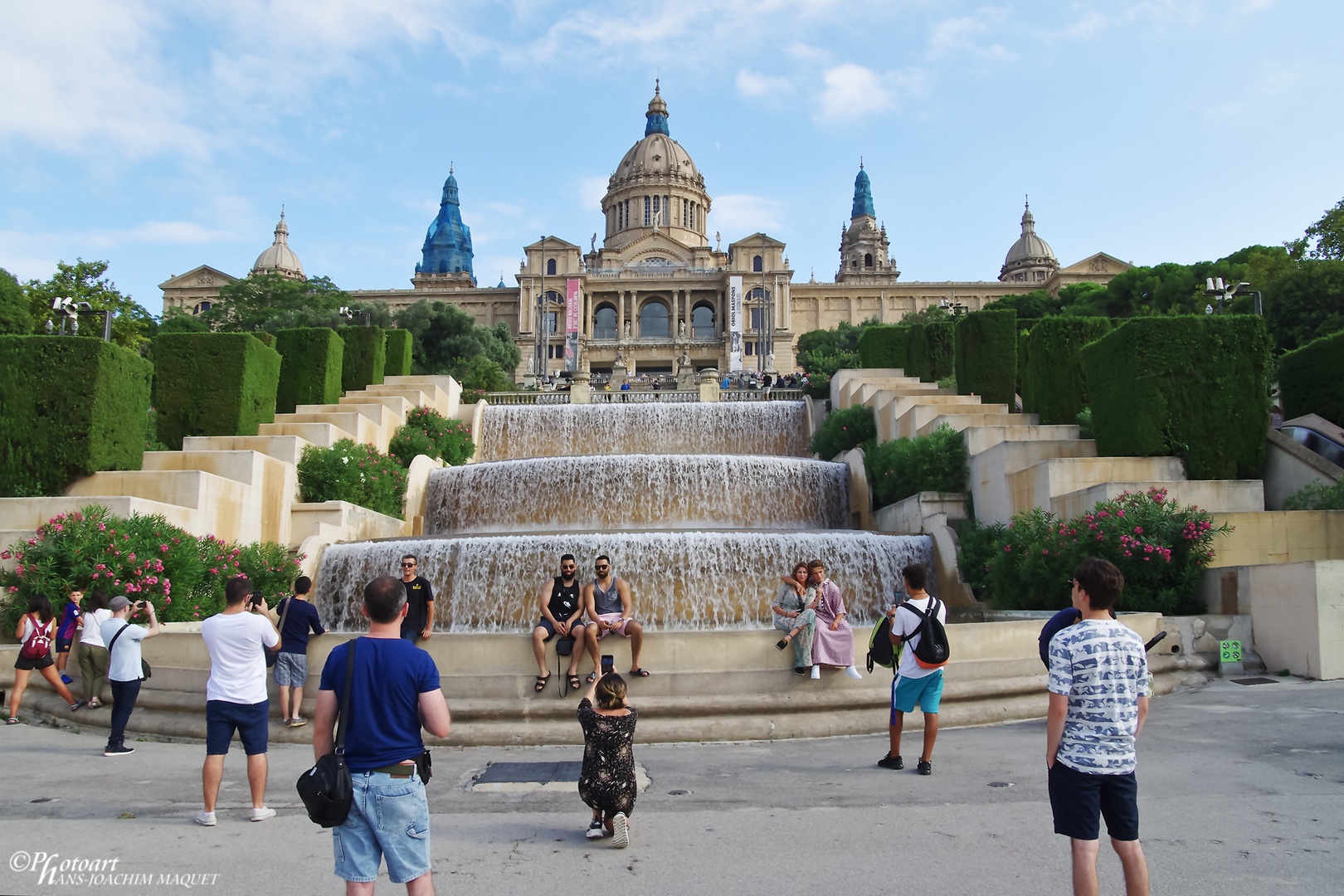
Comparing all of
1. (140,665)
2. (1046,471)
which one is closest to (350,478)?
(140,665)

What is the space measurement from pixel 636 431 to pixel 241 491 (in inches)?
484

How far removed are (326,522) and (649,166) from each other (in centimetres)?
9722

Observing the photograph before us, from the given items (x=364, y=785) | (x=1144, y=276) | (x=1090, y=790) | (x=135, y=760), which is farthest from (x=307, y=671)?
(x=1144, y=276)

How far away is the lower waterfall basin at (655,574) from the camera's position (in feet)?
44.4

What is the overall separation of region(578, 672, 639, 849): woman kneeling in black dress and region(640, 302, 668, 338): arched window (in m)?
82.7

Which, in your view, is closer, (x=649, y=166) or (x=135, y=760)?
(x=135, y=760)

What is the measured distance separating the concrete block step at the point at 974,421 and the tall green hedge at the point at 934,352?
24.2ft

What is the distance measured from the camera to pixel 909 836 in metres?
5.29

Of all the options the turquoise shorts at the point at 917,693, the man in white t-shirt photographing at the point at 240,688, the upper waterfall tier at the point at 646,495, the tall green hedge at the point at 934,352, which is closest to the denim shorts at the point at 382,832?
the man in white t-shirt photographing at the point at 240,688

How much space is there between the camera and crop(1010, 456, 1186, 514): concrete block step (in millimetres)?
14438

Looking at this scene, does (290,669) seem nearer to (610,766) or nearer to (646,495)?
(610,766)

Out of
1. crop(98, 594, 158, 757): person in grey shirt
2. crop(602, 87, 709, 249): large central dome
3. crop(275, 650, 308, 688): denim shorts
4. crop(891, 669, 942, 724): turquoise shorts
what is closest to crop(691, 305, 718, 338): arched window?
crop(602, 87, 709, 249): large central dome

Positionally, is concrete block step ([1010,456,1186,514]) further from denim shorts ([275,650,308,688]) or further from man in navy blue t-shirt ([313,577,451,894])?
man in navy blue t-shirt ([313,577,451,894])

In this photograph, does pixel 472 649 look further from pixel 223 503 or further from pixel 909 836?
pixel 223 503
